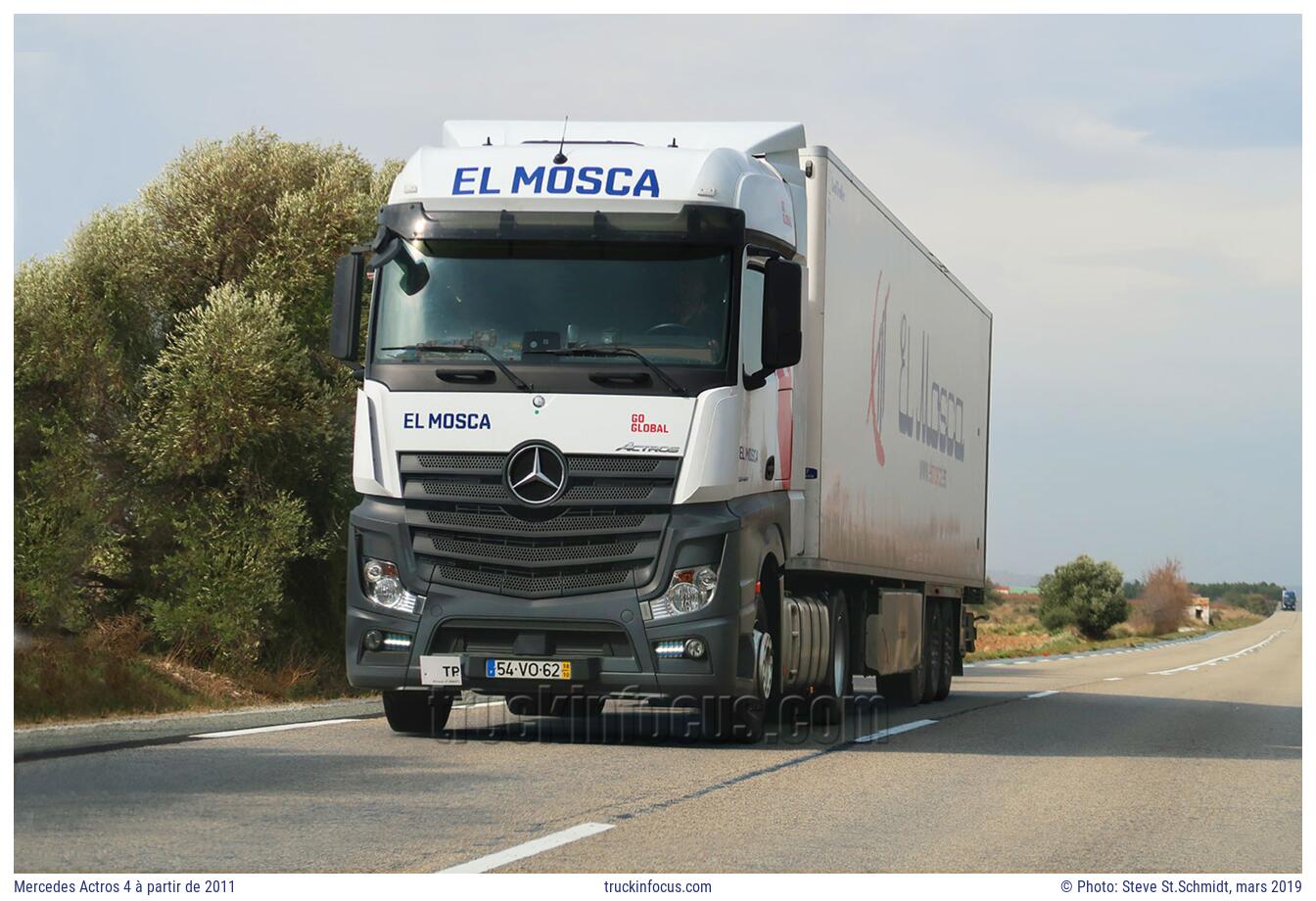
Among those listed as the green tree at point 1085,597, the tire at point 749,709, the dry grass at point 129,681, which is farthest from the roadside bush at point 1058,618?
the tire at point 749,709

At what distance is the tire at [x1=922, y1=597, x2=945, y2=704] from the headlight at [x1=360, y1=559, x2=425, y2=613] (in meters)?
8.50

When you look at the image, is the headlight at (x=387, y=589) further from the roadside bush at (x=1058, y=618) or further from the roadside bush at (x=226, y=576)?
the roadside bush at (x=1058, y=618)

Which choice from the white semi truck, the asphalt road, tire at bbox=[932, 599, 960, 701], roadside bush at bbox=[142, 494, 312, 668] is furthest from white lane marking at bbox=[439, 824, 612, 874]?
roadside bush at bbox=[142, 494, 312, 668]

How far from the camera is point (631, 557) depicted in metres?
11.8

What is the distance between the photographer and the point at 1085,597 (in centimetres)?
9794

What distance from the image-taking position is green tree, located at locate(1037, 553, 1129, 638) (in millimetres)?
97188

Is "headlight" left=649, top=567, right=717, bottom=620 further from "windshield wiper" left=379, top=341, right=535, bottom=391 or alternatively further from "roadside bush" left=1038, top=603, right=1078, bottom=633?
"roadside bush" left=1038, top=603, right=1078, bottom=633

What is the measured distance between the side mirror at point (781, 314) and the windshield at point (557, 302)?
299mm

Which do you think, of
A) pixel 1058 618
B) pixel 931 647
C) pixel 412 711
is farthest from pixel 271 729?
pixel 1058 618

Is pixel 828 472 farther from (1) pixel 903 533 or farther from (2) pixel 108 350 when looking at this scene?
(2) pixel 108 350

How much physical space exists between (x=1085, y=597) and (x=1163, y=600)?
30036mm

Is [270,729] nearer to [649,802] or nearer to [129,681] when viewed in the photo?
[129,681]

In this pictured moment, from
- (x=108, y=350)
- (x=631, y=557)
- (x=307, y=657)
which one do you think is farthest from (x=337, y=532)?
(x=631, y=557)

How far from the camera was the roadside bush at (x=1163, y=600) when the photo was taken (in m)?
122
